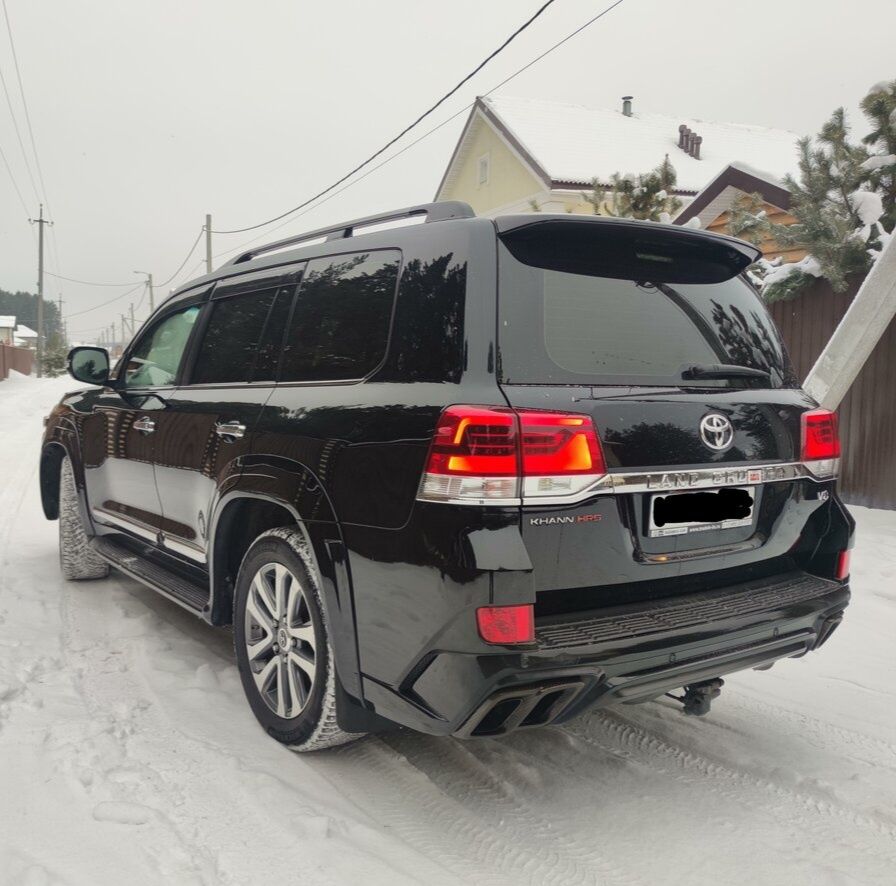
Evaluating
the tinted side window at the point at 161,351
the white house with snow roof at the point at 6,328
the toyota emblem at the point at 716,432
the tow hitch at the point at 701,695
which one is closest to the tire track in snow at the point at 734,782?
the tow hitch at the point at 701,695

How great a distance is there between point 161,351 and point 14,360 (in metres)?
42.5

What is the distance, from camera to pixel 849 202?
671 centimetres

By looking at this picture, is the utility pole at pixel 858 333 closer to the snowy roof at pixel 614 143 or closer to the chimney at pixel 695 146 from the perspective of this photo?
the snowy roof at pixel 614 143

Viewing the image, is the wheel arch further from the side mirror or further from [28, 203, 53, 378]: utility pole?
[28, 203, 53, 378]: utility pole

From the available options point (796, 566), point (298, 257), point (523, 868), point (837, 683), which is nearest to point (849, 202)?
point (837, 683)

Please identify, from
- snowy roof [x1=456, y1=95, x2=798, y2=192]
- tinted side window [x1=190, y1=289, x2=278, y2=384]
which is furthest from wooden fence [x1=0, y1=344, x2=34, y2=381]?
tinted side window [x1=190, y1=289, x2=278, y2=384]

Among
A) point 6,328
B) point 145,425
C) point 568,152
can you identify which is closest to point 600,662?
point 145,425

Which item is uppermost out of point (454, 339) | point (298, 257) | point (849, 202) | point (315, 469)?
point (849, 202)

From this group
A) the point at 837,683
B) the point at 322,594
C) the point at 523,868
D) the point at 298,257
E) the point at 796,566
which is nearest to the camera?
the point at 523,868

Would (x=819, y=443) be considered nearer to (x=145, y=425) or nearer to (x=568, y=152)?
(x=145, y=425)

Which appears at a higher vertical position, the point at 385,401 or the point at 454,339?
the point at 454,339

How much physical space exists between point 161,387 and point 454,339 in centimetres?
223

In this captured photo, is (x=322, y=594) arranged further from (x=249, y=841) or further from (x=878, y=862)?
(x=878, y=862)

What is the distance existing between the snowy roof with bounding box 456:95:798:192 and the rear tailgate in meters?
19.4
